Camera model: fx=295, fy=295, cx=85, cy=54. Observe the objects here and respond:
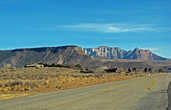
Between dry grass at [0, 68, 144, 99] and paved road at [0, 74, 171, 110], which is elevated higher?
paved road at [0, 74, 171, 110]

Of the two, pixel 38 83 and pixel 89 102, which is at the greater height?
pixel 89 102

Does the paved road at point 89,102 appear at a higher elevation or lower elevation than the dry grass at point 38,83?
higher

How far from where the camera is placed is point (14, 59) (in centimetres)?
19962

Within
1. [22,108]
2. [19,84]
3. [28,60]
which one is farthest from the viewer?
[28,60]

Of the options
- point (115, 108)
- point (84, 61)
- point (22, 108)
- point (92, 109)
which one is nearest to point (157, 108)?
point (115, 108)

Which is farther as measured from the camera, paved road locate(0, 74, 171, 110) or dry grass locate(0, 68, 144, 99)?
dry grass locate(0, 68, 144, 99)

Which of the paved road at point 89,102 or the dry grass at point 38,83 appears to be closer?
the paved road at point 89,102

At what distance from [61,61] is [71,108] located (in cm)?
18543

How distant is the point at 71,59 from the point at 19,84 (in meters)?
168

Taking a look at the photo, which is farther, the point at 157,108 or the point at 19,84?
the point at 19,84

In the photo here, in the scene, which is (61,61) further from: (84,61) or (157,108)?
(157,108)

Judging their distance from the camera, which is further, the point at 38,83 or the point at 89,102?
the point at 38,83

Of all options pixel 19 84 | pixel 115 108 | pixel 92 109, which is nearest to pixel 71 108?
pixel 92 109

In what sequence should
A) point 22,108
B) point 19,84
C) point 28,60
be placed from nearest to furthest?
point 22,108
point 19,84
point 28,60
